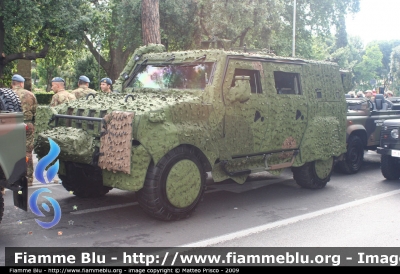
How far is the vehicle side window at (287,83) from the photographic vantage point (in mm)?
7828

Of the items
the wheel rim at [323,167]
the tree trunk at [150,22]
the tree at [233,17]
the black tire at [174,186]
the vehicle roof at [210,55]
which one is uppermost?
the tree at [233,17]

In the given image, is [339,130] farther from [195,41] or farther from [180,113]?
[195,41]

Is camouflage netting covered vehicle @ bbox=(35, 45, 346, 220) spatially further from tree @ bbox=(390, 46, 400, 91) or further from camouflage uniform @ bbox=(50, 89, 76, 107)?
tree @ bbox=(390, 46, 400, 91)

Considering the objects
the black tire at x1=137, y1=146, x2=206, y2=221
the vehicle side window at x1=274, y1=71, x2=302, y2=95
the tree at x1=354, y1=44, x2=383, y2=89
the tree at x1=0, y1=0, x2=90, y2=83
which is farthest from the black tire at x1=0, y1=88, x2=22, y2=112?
the tree at x1=354, y1=44, x2=383, y2=89

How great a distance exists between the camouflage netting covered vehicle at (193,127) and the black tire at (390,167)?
1369 mm

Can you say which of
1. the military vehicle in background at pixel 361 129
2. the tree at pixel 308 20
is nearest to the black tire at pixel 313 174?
the military vehicle in background at pixel 361 129

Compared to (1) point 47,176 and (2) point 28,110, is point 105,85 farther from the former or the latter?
(1) point 47,176

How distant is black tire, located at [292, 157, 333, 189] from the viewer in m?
8.52

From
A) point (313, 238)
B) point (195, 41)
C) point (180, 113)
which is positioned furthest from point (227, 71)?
point (195, 41)

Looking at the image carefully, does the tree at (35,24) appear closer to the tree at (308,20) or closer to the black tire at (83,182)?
the black tire at (83,182)

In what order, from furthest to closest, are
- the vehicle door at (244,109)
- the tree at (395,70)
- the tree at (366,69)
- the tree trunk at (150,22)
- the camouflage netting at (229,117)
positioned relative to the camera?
the tree at (395,70), the tree at (366,69), the tree trunk at (150,22), the vehicle door at (244,109), the camouflage netting at (229,117)

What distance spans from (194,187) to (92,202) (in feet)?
5.87

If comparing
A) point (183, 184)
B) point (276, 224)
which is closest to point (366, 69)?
point (276, 224)

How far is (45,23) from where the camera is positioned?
19.0 metres
